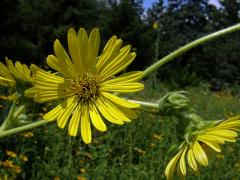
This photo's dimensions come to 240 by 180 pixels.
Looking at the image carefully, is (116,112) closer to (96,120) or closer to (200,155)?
(96,120)

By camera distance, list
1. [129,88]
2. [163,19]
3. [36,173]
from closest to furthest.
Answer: [129,88], [36,173], [163,19]

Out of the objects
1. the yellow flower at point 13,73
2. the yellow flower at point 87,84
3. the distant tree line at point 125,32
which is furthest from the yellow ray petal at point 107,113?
the distant tree line at point 125,32

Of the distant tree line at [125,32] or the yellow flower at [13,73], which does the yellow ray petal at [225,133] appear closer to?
the yellow flower at [13,73]

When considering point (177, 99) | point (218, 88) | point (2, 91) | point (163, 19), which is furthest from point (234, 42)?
point (177, 99)

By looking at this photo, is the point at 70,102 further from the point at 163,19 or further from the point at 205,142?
the point at 163,19

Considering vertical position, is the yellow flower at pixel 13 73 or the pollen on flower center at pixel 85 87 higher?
the yellow flower at pixel 13 73

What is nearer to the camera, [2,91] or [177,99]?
[177,99]

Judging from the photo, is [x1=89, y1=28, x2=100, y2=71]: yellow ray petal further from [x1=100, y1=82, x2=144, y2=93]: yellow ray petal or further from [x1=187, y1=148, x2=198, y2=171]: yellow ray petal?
[x1=187, y1=148, x2=198, y2=171]: yellow ray petal
